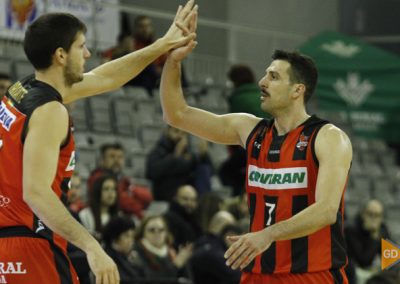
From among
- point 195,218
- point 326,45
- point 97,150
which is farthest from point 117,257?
point 326,45

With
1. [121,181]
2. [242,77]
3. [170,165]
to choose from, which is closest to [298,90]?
[121,181]

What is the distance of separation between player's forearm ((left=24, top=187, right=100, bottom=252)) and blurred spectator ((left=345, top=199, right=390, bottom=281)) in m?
7.51

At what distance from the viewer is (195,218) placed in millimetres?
11633

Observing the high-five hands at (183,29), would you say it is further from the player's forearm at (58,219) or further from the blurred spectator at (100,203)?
the blurred spectator at (100,203)

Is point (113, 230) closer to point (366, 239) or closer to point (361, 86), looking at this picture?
point (366, 239)

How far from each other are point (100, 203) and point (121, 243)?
22.4 inches

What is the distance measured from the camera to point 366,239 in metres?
12.5

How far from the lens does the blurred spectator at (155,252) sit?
10.2 m

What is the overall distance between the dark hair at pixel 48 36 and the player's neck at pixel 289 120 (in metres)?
1.51

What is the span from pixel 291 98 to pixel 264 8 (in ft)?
44.3

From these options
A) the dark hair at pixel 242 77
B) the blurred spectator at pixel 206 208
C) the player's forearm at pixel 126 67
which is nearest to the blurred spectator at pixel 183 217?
the blurred spectator at pixel 206 208

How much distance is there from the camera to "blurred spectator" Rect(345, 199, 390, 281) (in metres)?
12.4

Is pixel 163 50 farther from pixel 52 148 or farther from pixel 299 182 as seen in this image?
pixel 52 148

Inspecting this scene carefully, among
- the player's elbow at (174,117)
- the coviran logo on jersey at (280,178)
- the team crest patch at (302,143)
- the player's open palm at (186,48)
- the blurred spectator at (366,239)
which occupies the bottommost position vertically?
the blurred spectator at (366,239)
